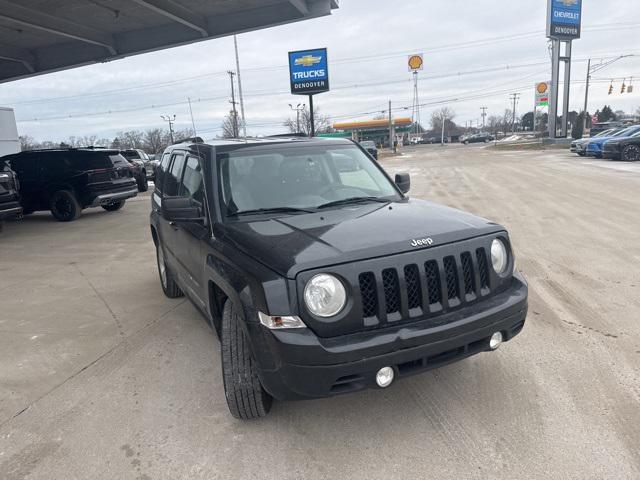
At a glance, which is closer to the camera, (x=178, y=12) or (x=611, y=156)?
(x=178, y=12)

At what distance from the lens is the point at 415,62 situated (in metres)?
37.9

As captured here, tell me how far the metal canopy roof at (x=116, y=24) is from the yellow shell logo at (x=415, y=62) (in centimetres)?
2604

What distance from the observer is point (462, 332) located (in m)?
2.70

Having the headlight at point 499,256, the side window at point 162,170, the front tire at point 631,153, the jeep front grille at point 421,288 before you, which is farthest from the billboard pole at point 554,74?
the jeep front grille at point 421,288

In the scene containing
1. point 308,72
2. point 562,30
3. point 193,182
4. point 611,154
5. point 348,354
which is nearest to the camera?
point 348,354

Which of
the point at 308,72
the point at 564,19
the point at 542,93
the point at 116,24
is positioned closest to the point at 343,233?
the point at 116,24

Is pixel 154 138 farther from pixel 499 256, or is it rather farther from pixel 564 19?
pixel 499 256

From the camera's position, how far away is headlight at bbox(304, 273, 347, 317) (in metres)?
2.51

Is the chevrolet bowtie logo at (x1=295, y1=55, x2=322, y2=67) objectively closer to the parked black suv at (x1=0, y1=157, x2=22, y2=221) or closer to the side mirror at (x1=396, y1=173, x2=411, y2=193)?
the parked black suv at (x1=0, y1=157, x2=22, y2=221)

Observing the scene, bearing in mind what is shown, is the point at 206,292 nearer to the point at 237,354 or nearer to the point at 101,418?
the point at 237,354

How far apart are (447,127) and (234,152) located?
128539 millimetres

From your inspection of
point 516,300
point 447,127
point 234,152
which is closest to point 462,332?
point 516,300

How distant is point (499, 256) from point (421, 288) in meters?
0.77

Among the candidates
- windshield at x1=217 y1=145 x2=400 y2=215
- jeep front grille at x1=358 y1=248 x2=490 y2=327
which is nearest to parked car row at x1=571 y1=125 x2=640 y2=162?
windshield at x1=217 y1=145 x2=400 y2=215
